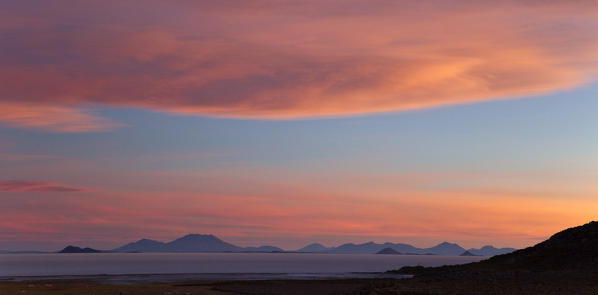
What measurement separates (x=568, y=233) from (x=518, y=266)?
2921cm

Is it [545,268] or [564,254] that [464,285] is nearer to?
[545,268]

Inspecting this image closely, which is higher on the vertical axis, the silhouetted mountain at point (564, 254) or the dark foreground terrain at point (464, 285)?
the silhouetted mountain at point (564, 254)

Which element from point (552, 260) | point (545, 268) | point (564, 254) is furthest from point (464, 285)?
point (564, 254)

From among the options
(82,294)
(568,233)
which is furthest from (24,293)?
(568,233)

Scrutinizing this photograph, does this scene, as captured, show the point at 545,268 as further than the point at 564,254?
No

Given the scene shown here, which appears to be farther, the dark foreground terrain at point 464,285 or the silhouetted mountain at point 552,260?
the silhouetted mountain at point 552,260

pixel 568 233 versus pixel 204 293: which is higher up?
pixel 568 233

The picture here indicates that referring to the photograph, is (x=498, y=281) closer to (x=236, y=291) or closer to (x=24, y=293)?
(x=236, y=291)

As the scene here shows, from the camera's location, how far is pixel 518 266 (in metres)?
120

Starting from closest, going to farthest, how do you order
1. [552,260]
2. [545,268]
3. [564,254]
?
1. [545,268]
2. [552,260]
3. [564,254]

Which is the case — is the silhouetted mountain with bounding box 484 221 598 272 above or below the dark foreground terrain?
above

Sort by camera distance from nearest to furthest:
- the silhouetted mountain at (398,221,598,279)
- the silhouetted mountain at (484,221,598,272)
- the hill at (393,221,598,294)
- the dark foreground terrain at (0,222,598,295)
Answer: the dark foreground terrain at (0,222,598,295) < the hill at (393,221,598,294) < the silhouetted mountain at (398,221,598,279) < the silhouetted mountain at (484,221,598,272)

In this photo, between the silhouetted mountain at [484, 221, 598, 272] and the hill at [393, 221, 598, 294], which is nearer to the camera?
the hill at [393, 221, 598, 294]

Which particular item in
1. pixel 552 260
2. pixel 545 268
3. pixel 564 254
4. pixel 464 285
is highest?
pixel 564 254
